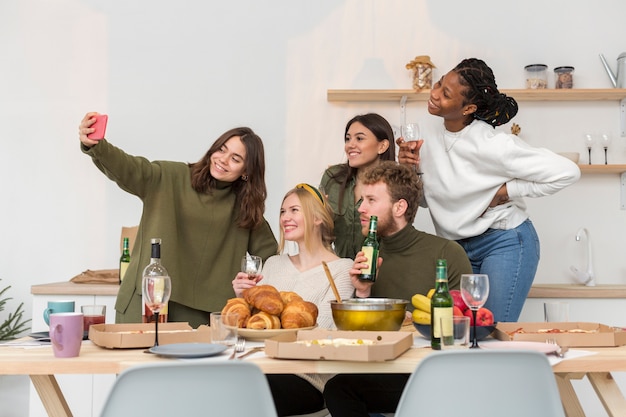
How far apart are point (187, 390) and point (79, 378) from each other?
90.8 inches

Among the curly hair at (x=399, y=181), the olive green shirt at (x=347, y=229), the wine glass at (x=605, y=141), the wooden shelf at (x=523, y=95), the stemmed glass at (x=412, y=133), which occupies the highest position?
the wooden shelf at (x=523, y=95)

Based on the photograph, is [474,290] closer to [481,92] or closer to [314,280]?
[314,280]

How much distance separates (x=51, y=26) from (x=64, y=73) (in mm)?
256

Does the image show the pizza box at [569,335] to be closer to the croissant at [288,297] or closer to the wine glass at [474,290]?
the wine glass at [474,290]

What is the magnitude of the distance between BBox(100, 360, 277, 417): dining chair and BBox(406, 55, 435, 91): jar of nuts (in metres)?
2.67

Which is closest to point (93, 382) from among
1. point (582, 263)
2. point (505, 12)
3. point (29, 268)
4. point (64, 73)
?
point (29, 268)

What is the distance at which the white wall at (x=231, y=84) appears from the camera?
3754 millimetres

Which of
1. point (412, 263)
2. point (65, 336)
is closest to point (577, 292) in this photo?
point (412, 263)

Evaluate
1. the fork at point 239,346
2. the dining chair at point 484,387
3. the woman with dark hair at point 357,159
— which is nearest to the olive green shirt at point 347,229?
the woman with dark hair at point 357,159

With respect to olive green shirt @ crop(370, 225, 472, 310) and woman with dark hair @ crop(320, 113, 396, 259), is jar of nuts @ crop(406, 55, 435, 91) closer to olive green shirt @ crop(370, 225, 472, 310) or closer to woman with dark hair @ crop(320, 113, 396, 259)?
woman with dark hair @ crop(320, 113, 396, 259)

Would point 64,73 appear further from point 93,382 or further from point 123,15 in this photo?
point 93,382

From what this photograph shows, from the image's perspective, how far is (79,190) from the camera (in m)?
3.78

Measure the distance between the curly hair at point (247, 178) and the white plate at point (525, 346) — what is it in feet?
3.62

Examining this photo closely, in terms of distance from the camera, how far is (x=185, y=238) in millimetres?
2562
